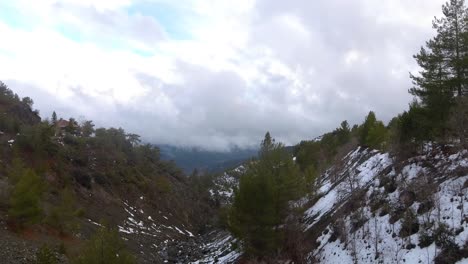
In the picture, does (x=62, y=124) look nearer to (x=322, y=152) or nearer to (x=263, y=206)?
(x=322, y=152)

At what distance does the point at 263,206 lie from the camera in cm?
3547

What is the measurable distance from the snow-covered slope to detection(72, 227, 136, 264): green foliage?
15.5 meters

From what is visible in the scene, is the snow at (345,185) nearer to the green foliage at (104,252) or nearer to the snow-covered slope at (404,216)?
the snow-covered slope at (404,216)

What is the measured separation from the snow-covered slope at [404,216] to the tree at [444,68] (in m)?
3.53

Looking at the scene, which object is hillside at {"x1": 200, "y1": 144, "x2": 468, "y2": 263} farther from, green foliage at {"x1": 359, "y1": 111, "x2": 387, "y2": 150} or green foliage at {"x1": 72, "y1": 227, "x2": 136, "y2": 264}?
green foliage at {"x1": 359, "y1": 111, "x2": 387, "y2": 150}

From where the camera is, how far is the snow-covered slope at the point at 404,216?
2575 cm

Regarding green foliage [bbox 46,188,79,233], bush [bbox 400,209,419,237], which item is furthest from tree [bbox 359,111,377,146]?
green foliage [bbox 46,188,79,233]

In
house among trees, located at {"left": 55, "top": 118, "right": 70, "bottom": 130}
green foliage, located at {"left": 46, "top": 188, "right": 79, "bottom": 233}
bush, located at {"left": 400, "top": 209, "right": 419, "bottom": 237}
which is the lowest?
Answer: green foliage, located at {"left": 46, "top": 188, "right": 79, "bottom": 233}

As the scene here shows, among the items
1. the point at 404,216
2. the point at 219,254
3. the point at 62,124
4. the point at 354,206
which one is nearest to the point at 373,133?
the point at 354,206

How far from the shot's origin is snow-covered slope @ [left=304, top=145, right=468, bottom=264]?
84.5 feet

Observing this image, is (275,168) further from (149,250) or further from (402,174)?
(149,250)

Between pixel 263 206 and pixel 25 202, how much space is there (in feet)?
81.5

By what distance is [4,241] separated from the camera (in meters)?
37.5

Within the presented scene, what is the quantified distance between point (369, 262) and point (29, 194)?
33.1m
